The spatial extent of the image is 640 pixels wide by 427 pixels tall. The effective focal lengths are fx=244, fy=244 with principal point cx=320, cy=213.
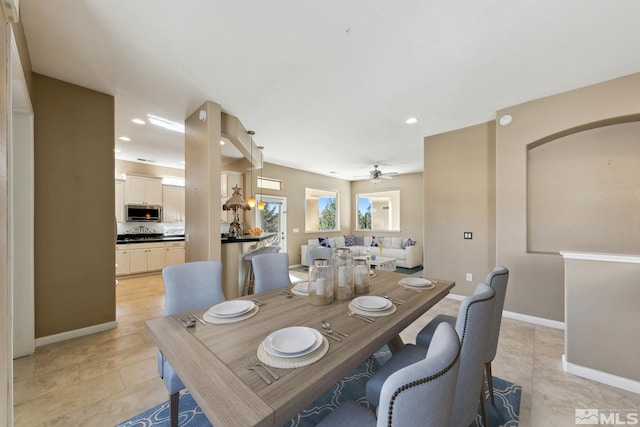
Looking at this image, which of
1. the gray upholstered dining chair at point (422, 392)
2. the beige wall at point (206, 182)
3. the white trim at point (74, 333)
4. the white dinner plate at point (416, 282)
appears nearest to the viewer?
the gray upholstered dining chair at point (422, 392)

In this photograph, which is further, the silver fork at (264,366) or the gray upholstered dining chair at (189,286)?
the gray upholstered dining chair at (189,286)

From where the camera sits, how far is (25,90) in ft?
6.78

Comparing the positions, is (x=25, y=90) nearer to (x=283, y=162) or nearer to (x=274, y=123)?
(x=274, y=123)

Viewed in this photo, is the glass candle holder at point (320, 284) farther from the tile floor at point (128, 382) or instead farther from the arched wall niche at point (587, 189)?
the arched wall niche at point (587, 189)

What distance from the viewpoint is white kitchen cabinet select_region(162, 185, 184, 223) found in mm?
6588

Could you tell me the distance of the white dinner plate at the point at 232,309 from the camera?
1.38 metres

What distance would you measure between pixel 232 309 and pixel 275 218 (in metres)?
5.29

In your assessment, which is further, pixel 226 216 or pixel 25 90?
pixel 226 216

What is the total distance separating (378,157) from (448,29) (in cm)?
395

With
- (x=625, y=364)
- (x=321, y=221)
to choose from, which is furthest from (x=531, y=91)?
(x=321, y=221)

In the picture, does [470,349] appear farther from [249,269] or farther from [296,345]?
[249,269]

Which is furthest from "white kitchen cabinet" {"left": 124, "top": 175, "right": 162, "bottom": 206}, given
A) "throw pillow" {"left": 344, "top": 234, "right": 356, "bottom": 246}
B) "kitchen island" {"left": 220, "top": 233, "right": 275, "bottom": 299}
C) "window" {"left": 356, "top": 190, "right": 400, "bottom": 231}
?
"window" {"left": 356, "top": 190, "right": 400, "bottom": 231}

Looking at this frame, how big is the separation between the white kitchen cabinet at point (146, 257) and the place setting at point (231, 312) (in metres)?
5.42

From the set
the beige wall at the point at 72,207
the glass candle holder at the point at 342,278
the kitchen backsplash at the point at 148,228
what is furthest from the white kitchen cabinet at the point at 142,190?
the glass candle holder at the point at 342,278
